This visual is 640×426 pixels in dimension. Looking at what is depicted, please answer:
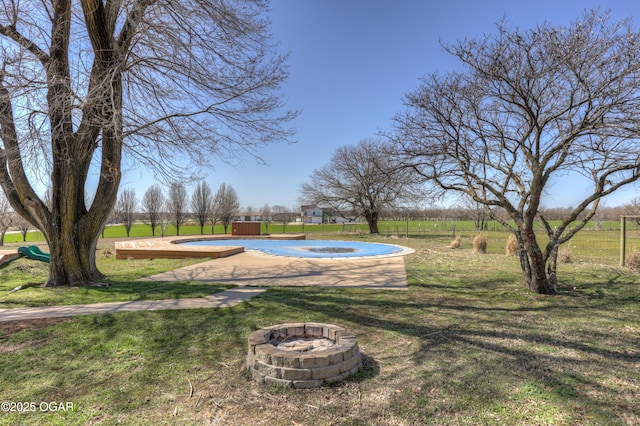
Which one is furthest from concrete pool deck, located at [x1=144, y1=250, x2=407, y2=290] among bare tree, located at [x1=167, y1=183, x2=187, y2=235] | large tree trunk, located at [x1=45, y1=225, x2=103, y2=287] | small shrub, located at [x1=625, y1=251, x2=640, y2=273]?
bare tree, located at [x1=167, y1=183, x2=187, y2=235]

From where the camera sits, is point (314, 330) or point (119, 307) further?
point (119, 307)

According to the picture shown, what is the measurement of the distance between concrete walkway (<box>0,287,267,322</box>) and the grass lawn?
1.02 feet

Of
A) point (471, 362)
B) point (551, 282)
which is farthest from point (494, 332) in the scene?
point (551, 282)

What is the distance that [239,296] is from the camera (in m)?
6.62

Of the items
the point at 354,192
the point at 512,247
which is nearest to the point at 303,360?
the point at 512,247

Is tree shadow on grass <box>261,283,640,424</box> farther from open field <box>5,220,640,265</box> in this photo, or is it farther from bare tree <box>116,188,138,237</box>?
bare tree <box>116,188,138,237</box>

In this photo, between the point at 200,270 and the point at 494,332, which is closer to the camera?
the point at 494,332

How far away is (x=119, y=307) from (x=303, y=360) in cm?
407

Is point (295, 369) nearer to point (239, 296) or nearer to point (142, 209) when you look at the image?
point (239, 296)

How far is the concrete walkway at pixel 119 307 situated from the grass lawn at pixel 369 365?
0.31 meters

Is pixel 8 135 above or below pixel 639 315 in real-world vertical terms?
above

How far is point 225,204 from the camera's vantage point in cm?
3934

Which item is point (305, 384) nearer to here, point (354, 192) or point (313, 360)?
point (313, 360)

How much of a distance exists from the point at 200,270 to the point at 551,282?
326 inches
